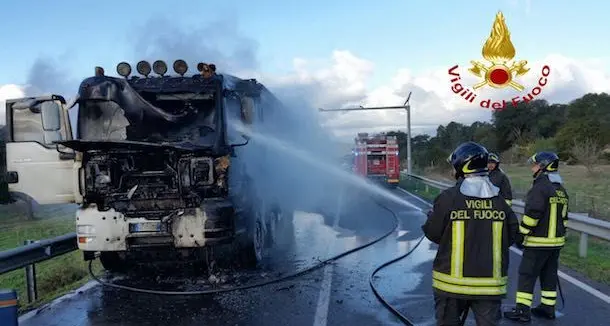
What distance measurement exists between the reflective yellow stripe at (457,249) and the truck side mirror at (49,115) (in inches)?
231

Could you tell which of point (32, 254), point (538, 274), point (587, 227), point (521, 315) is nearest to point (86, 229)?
point (32, 254)

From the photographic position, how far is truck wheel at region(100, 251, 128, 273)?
8164 millimetres

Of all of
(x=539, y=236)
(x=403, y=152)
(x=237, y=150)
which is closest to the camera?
(x=539, y=236)

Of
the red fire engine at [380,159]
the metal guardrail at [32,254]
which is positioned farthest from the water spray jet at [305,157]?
the red fire engine at [380,159]

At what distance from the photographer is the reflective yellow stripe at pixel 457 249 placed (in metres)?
3.49

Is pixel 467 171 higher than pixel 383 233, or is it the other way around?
pixel 467 171

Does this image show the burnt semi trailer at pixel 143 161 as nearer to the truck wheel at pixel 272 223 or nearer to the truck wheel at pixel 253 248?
the truck wheel at pixel 253 248


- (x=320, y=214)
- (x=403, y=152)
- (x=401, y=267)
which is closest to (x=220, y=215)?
(x=401, y=267)

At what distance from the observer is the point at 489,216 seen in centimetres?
347

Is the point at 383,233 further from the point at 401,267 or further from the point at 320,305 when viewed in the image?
the point at 320,305

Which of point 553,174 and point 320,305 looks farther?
point 320,305

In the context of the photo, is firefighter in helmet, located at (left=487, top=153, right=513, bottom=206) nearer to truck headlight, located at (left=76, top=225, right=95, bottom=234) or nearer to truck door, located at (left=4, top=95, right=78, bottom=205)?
truck headlight, located at (left=76, top=225, right=95, bottom=234)

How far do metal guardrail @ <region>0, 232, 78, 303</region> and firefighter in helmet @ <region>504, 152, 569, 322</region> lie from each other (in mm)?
5687

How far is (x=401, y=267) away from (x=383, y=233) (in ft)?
11.9
